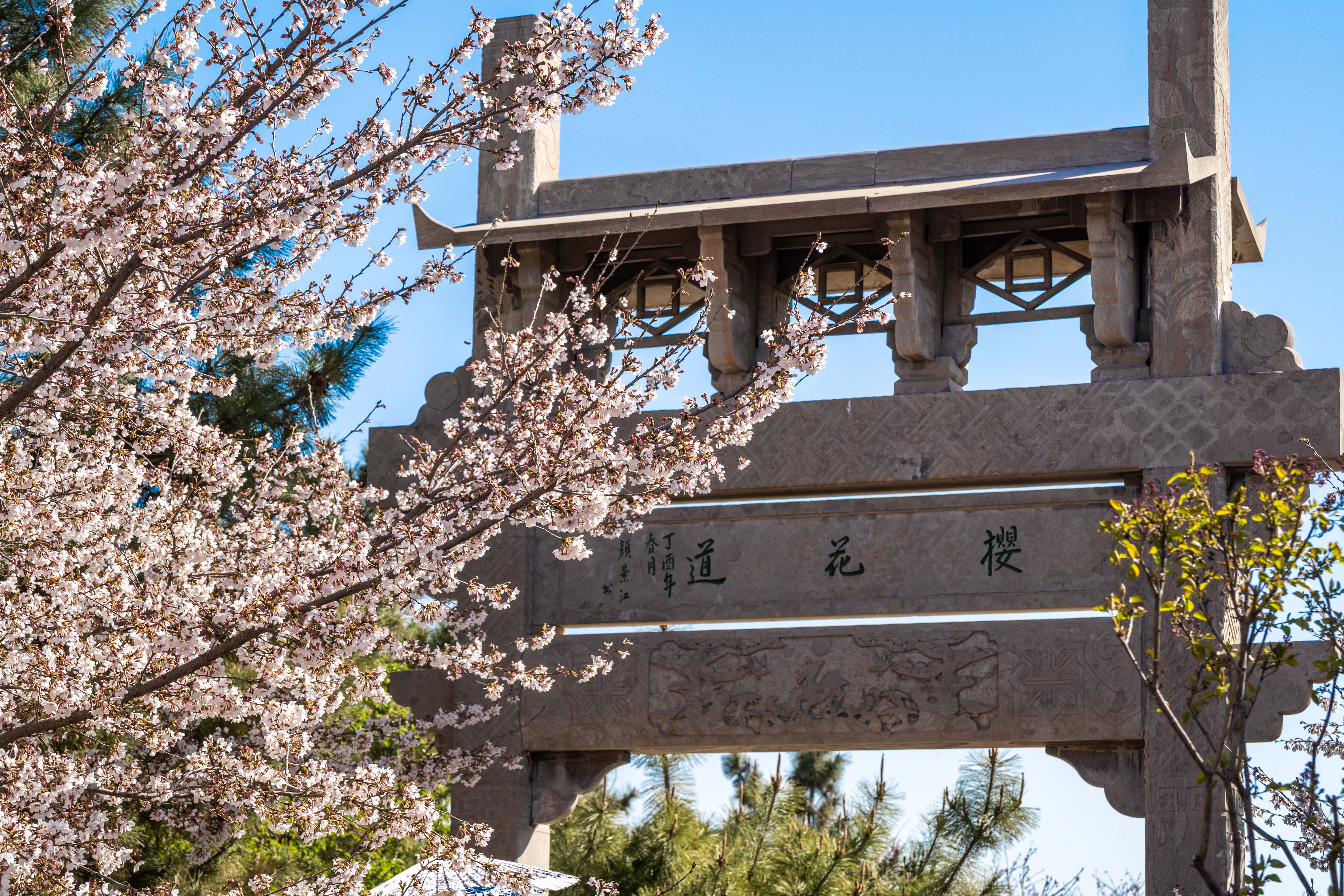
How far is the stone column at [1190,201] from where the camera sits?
→ 7.96 metres

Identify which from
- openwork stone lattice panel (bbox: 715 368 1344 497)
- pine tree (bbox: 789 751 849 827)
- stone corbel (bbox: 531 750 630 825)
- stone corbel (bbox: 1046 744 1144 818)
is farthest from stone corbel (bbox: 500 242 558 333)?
pine tree (bbox: 789 751 849 827)

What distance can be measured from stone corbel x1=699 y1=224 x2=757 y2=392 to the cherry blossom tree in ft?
7.19

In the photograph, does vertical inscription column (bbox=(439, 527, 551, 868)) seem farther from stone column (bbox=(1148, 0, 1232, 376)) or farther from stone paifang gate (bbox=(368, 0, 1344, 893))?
stone column (bbox=(1148, 0, 1232, 376))

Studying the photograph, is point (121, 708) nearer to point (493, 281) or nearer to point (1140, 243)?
point (493, 281)

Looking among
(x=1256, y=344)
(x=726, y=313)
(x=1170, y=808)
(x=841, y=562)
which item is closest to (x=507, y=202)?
(x=726, y=313)

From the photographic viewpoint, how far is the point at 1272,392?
770 cm

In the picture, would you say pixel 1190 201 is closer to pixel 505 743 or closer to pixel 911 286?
pixel 911 286

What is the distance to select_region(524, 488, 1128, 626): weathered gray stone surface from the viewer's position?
796 centimetres

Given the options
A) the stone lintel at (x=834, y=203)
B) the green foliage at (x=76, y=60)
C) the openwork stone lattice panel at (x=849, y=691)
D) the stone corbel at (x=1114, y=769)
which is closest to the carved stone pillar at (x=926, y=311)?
the stone lintel at (x=834, y=203)

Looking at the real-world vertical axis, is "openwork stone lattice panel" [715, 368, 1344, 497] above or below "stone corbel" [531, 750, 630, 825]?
above

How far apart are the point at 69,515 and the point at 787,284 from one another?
446 cm

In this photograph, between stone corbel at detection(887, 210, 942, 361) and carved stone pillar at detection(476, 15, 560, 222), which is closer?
stone corbel at detection(887, 210, 942, 361)

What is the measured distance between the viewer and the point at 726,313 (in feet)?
27.6

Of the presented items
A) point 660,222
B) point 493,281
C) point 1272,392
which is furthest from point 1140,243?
point 493,281
